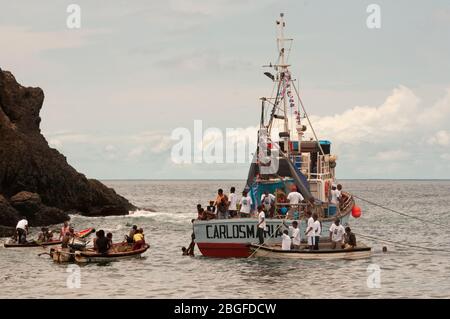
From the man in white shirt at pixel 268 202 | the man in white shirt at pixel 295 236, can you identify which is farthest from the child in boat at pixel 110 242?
the man in white shirt at pixel 295 236

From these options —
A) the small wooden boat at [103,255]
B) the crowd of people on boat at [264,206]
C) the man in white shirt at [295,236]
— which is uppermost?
the crowd of people on boat at [264,206]

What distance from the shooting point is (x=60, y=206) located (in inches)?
2832

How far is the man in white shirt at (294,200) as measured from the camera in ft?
118

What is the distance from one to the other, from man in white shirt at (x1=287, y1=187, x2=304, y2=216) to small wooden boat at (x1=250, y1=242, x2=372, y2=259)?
199cm

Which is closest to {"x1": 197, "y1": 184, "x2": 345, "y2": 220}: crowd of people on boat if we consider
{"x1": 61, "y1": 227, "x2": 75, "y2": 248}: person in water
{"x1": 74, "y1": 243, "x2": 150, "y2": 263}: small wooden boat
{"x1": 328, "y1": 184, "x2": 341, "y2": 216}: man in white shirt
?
{"x1": 328, "y1": 184, "x2": 341, "y2": 216}: man in white shirt

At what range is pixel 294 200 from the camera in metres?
36.2

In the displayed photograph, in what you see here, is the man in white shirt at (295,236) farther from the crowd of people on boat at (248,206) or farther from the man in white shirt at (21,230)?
the man in white shirt at (21,230)

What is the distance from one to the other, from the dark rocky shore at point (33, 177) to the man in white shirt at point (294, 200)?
90.9 feet

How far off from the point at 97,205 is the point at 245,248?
45164mm

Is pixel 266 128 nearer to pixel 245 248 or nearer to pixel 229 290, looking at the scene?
pixel 245 248

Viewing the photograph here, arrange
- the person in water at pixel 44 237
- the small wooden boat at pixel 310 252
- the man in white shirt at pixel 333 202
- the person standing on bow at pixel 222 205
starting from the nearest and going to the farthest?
1. the small wooden boat at pixel 310 252
2. the person standing on bow at pixel 222 205
3. the man in white shirt at pixel 333 202
4. the person in water at pixel 44 237

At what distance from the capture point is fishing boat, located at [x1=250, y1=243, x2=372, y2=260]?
1341 inches

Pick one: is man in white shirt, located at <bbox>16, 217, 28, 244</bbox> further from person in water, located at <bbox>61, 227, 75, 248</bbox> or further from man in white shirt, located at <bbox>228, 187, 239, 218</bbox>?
man in white shirt, located at <bbox>228, 187, 239, 218</bbox>

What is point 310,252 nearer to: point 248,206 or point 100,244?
point 248,206
